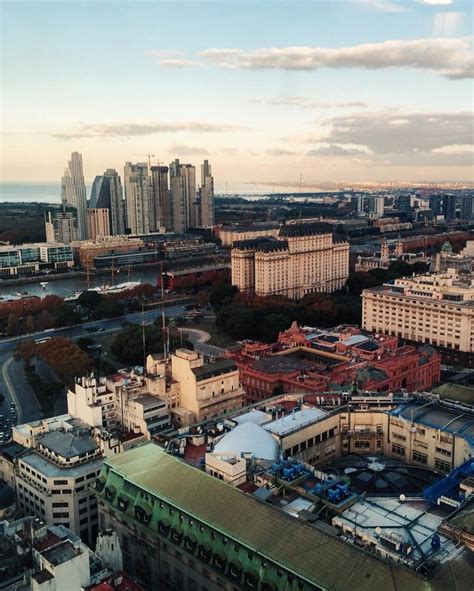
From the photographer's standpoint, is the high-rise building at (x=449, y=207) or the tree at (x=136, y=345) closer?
the tree at (x=136, y=345)

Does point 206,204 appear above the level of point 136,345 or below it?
above

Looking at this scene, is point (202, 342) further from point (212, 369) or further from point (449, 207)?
point (449, 207)

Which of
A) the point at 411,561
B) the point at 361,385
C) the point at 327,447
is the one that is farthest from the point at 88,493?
the point at 361,385

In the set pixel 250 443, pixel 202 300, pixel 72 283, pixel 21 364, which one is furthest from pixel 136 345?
pixel 72 283

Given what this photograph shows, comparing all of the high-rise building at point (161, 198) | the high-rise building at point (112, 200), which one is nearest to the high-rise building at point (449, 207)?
the high-rise building at point (161, 198)

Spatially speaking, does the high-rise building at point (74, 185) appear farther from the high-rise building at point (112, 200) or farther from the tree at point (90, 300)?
the tree at point (90, 300)

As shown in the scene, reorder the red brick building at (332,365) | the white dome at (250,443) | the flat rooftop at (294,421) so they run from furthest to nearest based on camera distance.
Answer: the red brick building at (332,365) → the flat rooftop at (294,421) → the white dome at (250,443)
